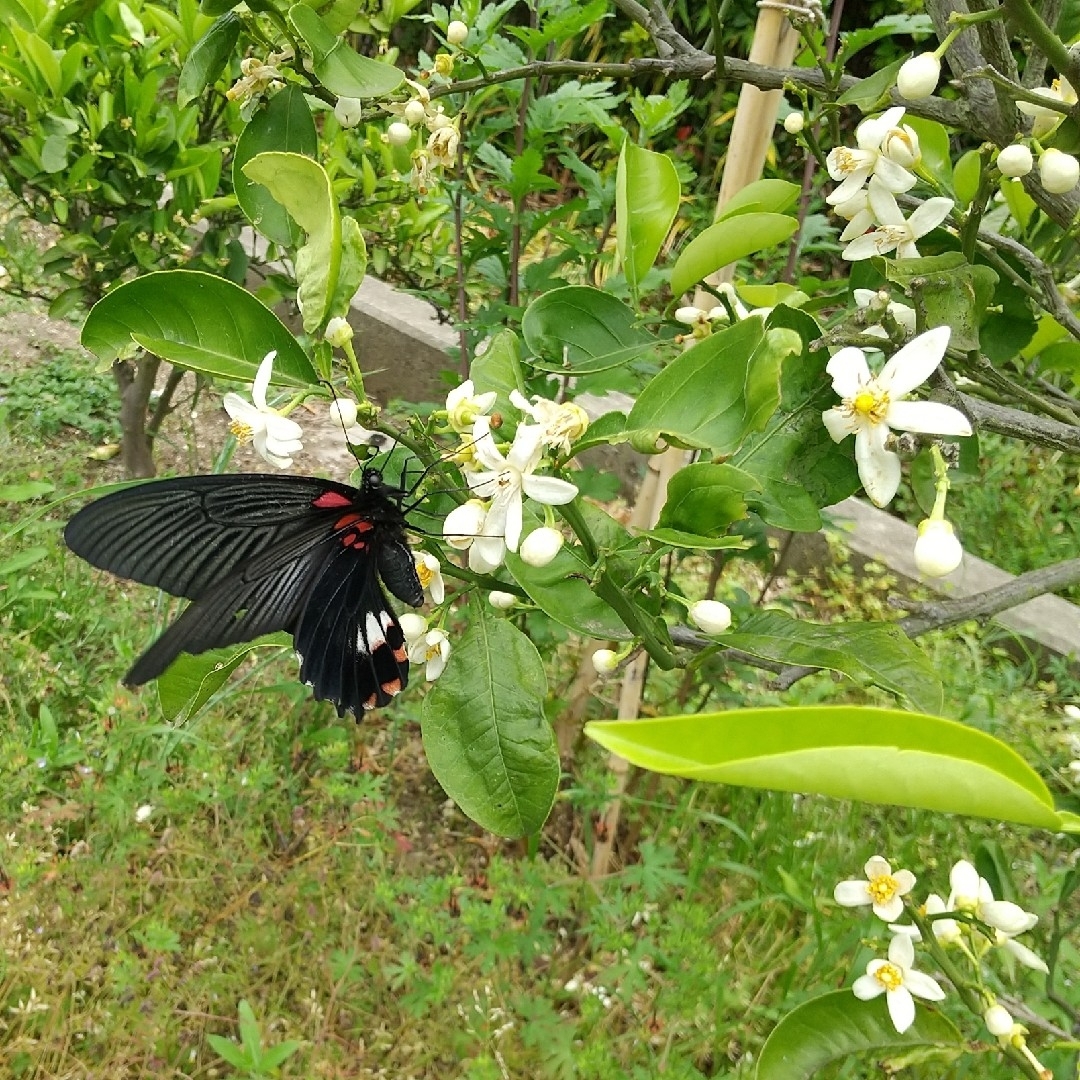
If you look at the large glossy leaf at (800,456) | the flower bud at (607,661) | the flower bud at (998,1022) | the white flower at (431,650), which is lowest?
the flower bud at (998,1022)

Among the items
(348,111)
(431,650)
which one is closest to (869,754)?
(431,650)

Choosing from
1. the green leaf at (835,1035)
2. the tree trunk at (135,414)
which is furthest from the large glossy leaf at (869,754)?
the tree trunk at (135,414)

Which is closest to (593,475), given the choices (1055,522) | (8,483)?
(8,483)

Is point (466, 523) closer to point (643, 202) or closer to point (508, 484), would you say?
point (508, 484)

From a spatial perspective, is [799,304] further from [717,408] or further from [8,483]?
[8,483]

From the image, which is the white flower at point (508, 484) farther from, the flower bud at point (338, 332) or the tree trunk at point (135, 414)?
the tree trunk at point (135, 414)

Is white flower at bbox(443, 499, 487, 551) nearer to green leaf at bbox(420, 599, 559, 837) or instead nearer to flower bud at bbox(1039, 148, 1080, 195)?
green leaf at bbox(420, 599, 559, 837)
